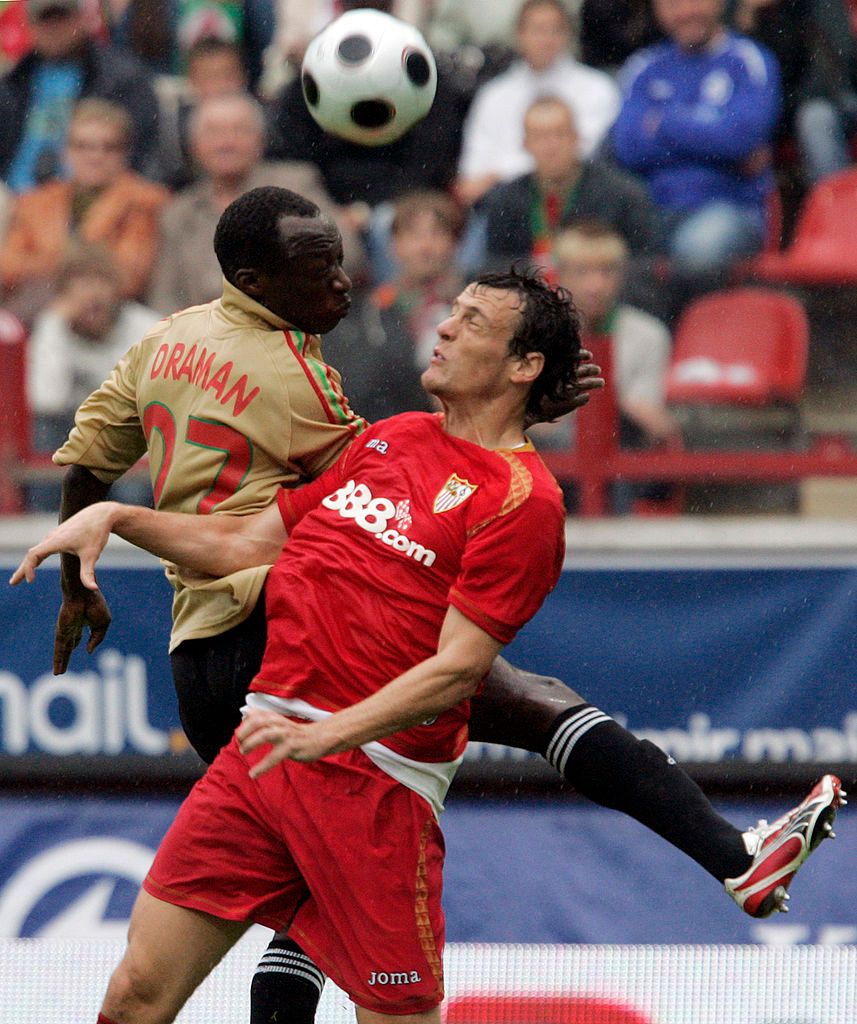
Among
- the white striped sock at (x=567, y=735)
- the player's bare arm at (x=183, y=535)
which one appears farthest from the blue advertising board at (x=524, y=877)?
the player's bare arm at (x=183, y=535)

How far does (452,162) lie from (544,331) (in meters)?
4.28

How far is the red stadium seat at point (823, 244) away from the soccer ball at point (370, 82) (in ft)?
10.0

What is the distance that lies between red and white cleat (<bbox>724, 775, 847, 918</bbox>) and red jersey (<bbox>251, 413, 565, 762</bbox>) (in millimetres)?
664

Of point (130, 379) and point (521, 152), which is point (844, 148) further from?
point (130, 379)

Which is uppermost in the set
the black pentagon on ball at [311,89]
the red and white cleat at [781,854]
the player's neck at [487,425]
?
the black pentagon on ball at [311,89]

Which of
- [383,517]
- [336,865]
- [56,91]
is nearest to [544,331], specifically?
[383,517]

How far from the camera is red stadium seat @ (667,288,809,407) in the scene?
7.00 metres

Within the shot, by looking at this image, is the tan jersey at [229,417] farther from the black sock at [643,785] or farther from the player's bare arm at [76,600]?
the black sock at [643,785]

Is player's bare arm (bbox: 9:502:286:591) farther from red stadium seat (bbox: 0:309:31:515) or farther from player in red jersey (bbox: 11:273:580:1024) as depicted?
red stadium seat (bbox: 0:309:31:515)

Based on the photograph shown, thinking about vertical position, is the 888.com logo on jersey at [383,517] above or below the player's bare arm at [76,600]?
above

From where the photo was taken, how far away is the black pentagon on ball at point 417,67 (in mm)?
4418

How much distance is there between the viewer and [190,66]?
26.3 feet

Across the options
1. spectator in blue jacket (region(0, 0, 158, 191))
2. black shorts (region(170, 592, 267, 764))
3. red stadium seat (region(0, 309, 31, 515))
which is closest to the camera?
black shorts (region(170, 592, 267, 764))

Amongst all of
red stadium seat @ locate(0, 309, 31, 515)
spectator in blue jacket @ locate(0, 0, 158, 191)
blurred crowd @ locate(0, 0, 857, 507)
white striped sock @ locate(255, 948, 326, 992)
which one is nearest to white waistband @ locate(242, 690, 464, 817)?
white striped sock @ locate(255, 948, 326, 992)
